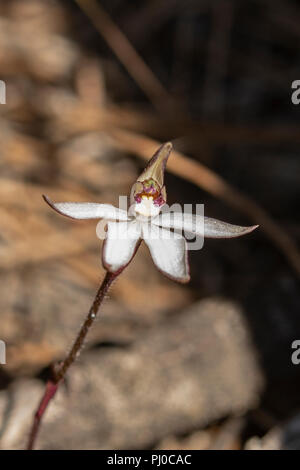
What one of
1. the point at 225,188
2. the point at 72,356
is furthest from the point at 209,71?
the point at 72,356

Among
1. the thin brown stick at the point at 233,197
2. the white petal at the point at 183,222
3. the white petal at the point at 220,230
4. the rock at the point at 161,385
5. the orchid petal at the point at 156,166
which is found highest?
the thin brown stick at the point at 233,197

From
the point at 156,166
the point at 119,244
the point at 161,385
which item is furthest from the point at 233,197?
the point at 119,244

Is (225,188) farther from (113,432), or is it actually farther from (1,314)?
(113,432)

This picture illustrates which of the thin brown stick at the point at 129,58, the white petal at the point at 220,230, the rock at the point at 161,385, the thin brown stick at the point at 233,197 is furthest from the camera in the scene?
the thin brown stick at the point at 129,58

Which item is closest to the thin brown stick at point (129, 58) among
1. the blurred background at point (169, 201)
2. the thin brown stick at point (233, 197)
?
the blurred background at point (169, 201)

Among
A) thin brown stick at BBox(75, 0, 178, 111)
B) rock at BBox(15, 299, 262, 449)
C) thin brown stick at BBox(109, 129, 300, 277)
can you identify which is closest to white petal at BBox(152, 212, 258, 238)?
rock at BBox(15, 299, 262, 449)

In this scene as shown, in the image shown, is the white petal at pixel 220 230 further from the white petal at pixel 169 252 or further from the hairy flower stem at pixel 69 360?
the hairy flower stem at pixel 69 360

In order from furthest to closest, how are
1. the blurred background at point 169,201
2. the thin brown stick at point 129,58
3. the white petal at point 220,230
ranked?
1. the thin brown stick at point 129,58
2. the blurred background at point 169,201
3. the white petal at point 220,230

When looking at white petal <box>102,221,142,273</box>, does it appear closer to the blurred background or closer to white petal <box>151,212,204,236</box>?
white petal <box>151,212,204,236</box>
